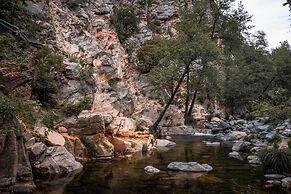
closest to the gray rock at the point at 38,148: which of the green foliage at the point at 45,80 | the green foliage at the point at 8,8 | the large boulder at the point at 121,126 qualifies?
the large boulder at the point at 121,126

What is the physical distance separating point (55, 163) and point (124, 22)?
33.7 m

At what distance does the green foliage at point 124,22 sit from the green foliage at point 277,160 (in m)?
31.8

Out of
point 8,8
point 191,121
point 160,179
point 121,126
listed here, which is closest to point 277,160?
point 160,179

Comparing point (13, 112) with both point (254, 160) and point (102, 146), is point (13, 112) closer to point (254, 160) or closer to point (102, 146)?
point (102, 146)

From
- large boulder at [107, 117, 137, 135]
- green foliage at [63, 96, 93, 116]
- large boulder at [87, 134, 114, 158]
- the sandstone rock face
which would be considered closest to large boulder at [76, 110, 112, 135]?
large boulder at [87, 134, 114, 158]

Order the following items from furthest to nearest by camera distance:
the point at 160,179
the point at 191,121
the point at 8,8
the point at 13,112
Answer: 1. the point at 191,121
2. the point at 8,8
3. the point at 160,179
4. the point at 13,112

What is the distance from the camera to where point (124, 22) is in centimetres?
4616

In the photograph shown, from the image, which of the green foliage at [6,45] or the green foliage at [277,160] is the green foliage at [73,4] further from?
the green foliage at [277,160]

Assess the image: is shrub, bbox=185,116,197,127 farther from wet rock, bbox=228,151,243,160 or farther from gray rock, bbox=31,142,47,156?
gray rock, bbox=31,142,47,156

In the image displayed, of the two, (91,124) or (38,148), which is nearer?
(38,148)

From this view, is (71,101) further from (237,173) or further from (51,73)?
(237,173)

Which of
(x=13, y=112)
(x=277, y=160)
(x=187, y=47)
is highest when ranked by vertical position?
(x=187, y=47)

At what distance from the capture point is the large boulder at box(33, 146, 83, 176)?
14258mm

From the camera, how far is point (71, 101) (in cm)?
2355
